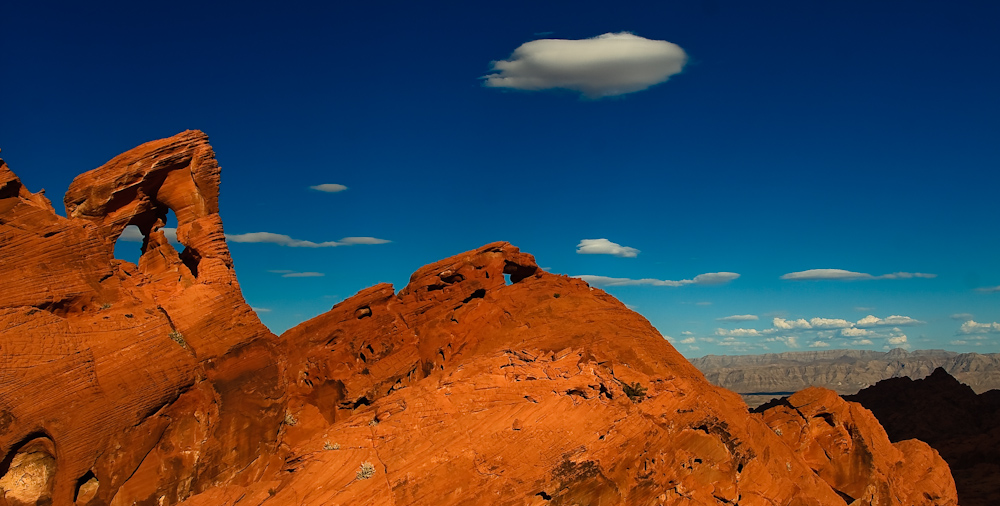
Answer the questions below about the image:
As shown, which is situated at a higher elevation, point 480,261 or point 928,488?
point 480,261

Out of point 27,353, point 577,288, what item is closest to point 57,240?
point 27,353

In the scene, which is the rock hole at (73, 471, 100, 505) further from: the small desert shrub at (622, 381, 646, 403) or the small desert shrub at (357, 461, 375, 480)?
the small desert shrub at (622, 381, 646, 403)

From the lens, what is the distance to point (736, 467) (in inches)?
899

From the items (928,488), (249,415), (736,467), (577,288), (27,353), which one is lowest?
(928,488)

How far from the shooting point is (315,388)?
21891 mm

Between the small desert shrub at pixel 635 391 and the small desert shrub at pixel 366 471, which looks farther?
the small desert shrub at pixel 635 391

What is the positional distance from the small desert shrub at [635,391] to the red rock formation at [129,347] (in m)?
9.85

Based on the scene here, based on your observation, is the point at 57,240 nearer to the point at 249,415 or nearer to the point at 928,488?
the point at 249,415

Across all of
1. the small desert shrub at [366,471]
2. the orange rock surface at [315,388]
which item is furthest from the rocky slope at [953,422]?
the small desert shrub at [366,471]

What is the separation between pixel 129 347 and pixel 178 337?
1216 mm

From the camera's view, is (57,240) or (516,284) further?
(516,284)

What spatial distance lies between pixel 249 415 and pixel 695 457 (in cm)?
1285

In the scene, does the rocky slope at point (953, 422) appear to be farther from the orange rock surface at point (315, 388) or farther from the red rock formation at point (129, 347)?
the red rock formation at point (129, 347)

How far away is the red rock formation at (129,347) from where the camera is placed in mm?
15641
